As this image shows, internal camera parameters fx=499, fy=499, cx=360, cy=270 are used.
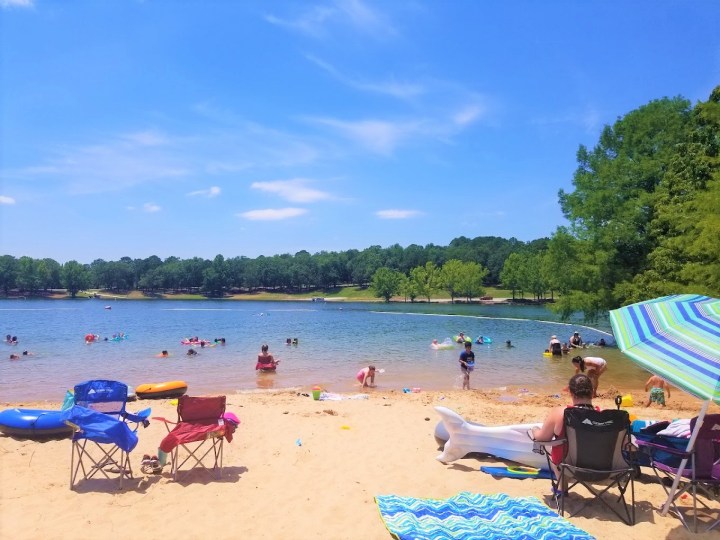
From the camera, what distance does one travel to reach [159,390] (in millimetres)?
14273

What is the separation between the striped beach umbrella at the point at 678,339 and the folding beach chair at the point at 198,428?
16.2 ft

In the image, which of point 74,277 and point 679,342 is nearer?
point 679,342

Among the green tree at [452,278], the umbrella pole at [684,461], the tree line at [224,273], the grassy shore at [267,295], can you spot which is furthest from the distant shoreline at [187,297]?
the umbrella pole at [684,461]

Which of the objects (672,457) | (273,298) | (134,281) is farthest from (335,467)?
(134,281)

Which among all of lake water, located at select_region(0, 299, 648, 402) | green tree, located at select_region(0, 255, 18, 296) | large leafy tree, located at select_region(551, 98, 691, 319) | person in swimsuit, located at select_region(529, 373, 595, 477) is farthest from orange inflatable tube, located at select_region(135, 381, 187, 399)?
green tree, located at select_region(0, 255, 18, 296)

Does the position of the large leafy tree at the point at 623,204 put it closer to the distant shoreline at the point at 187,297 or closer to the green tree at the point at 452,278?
the green tree at the point at 452,278

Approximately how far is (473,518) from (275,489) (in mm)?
2399

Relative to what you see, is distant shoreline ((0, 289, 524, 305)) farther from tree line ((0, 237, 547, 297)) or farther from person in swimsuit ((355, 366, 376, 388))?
person in swimsuit ((355, 366, 376, 388))

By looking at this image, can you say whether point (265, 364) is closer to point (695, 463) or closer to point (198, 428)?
point (198, 428)

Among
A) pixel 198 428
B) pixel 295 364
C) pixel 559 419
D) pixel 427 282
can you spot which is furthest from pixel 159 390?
pixel 427 282

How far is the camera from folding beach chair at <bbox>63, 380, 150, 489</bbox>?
19.5ft

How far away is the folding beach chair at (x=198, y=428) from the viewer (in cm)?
627

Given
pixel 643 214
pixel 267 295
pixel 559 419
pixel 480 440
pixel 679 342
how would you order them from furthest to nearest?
pixel 267 295
pixel 643 214
pixel 480 440
pixel 559 419
pixel 679 342

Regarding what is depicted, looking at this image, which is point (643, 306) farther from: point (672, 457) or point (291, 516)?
point (291, 516)
